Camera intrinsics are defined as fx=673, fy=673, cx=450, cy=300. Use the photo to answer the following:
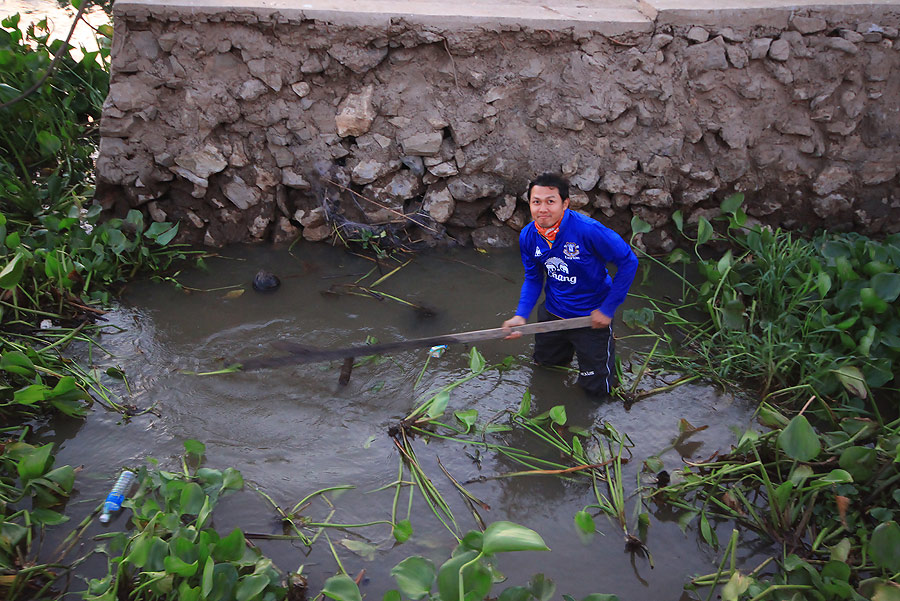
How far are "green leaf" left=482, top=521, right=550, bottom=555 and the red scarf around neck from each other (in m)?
1.53

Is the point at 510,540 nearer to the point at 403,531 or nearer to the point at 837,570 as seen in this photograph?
the point at 403,531

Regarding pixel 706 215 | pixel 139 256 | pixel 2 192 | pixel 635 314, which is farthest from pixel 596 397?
pixel 2 192

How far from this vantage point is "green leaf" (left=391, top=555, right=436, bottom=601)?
201cm

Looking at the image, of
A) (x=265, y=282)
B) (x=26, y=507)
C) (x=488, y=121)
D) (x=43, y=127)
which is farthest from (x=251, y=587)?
(x=43, y=127)

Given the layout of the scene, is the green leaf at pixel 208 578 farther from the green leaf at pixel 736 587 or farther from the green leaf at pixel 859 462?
the green leaf at pixel 859 462

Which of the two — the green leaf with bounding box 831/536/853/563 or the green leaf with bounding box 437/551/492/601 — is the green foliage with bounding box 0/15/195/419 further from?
the green leaf with bounding box 831/536/853/563

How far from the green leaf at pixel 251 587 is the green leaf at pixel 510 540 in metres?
0.77

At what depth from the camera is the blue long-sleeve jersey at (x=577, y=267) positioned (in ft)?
10.1

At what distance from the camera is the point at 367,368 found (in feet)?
11.7

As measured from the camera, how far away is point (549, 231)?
314 centimetres

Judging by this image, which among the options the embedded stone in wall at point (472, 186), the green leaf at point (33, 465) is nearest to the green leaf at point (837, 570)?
the green leaf at point (33, 465)

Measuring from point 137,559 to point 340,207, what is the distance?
283cm

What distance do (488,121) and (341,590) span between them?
3226 mm

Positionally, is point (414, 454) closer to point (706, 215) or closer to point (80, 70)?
point (706, 215)
